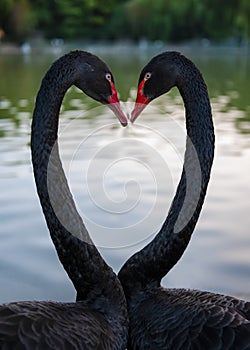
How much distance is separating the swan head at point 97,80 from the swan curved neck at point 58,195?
0.03m

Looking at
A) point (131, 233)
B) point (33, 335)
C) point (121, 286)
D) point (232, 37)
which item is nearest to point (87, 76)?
point (121, 286)

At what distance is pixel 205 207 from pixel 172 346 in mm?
1841

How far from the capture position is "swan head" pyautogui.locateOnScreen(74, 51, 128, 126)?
1.70m

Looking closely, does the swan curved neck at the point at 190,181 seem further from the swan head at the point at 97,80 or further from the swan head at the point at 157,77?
the swan head at the point at 97,80

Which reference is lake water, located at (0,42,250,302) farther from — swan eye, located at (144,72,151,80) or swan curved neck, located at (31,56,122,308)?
swan curved neck, located at (31,56,122,308)

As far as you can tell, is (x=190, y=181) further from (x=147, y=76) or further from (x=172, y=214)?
(x=147, y=76)

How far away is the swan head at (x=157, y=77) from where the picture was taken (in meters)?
1.82

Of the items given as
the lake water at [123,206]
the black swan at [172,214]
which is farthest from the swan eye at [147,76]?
the lake water at [123,206]

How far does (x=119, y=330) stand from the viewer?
1.68 metres

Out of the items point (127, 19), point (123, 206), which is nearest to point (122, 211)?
point (123, 206)

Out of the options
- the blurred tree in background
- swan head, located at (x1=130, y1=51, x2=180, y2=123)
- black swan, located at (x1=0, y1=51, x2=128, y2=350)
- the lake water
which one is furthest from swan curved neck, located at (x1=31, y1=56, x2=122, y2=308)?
the blurred tree in background

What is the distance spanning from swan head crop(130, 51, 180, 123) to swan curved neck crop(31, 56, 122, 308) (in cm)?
23

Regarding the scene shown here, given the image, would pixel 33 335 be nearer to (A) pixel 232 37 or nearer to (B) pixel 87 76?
(B) pixel 87 76

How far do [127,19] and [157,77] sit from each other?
40.9 meters
